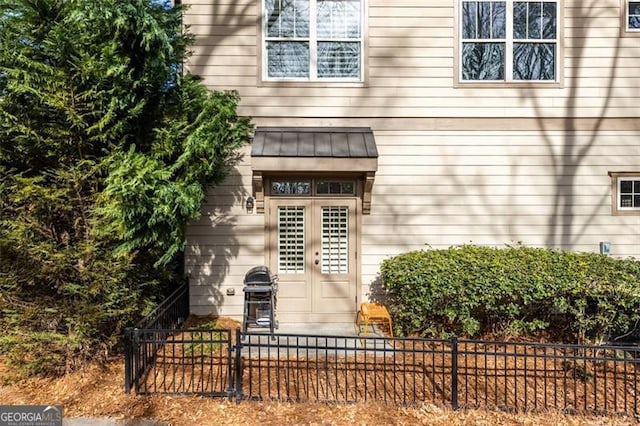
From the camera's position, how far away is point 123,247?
4156mm

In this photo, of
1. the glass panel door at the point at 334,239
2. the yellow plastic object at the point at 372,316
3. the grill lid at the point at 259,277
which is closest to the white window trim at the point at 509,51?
the glass panel door at the point at 334,239

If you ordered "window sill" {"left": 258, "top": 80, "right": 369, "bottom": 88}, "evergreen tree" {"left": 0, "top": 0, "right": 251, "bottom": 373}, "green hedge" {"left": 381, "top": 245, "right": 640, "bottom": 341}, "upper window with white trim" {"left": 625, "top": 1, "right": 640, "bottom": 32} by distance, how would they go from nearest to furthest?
"evergreen tree" {"left": 0, "top": 0, "right": 251, "bottom": 373}, "green hedge" {"left": 381, "top": 245, "right": 640, "bottom": 341}, "window sill" {"left": 258, "top": 80, "right": 369, "bottom": 88}, "upper window with white trim" {"left": 625, "top": 1, "right": 640, "bottom": 32}

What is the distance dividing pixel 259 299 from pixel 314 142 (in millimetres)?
2622

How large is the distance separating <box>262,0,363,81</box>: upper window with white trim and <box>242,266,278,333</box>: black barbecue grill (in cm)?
341

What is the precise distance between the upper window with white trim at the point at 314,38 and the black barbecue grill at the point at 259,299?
3.41 metres

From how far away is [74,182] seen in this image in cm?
414

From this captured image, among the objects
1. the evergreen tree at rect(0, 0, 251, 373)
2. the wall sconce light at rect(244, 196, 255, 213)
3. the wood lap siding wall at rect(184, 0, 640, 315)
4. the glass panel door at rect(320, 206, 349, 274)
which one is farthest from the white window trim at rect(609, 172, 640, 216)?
the evergreen tree at rect(0, 0, 251, 373)

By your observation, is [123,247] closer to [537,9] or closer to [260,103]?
[260,103]

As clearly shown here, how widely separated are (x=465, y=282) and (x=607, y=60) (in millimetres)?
4804

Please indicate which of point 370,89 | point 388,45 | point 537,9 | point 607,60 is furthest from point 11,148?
point 607,60

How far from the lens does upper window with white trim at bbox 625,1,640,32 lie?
6.07 m

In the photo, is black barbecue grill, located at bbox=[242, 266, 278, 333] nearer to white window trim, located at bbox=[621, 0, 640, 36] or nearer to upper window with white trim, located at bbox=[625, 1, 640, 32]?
white window trim, located at bbox=[621, 0, 640, 36]

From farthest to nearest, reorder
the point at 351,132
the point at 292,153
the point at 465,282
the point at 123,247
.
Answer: the point at 351,132, the point at 292,153, the point at 465,282, the point at 123,247

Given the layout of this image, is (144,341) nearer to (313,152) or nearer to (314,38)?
(313,152)
